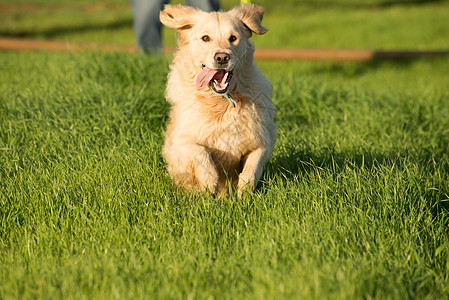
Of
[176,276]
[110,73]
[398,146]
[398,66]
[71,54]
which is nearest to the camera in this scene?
[176,276]

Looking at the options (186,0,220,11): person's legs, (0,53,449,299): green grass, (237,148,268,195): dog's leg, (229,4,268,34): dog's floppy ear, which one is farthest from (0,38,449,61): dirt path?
(237,148,268,195): dog's leg

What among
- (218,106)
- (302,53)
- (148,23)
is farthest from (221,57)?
(302,53)

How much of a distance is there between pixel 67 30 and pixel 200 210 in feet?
40.1

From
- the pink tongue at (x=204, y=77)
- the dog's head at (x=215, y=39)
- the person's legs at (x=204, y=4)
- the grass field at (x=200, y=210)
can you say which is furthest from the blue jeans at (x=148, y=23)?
the pink tongue at (x=204, y=77)

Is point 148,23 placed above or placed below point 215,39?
below

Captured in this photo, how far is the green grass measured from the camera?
243 centimetres

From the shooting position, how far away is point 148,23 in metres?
6.74

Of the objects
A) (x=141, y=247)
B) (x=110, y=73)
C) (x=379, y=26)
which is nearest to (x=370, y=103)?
(x=110, y=73)

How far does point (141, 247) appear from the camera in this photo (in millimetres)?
2773

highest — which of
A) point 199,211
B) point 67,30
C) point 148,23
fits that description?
point 199,211

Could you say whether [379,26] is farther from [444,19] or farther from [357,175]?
[357,175]

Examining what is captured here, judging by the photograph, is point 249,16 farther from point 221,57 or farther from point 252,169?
point 252,169

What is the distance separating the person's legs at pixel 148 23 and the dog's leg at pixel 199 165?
11.8ft

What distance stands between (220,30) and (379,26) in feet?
35.8
